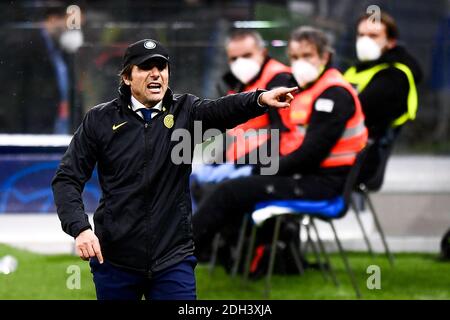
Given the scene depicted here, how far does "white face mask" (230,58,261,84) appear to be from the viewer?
810 centimetres

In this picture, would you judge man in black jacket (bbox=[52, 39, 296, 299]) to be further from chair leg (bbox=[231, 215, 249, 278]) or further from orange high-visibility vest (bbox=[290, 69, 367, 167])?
chair leg (bbox=[231, 215, 249, 278])

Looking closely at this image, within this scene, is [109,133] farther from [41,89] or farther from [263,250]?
[41,89]

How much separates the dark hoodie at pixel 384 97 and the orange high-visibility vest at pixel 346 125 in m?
0.55

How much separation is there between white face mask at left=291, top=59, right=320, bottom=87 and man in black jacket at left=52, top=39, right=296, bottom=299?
2823 mm

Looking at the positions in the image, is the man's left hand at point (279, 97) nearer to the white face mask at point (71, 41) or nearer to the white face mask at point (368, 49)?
the white face mask at point (368, 49)

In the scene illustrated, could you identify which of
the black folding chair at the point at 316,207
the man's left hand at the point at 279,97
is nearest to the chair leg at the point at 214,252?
the black folding chair at the point at 316,207

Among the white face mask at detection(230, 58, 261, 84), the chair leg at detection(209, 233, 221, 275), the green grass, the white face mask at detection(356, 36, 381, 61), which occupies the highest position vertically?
the white face mask at detection(356, 36, 381, 61)

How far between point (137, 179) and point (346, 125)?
289 centimetres

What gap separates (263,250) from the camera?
809 centimetres

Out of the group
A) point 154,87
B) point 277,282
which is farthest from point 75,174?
point 277,282

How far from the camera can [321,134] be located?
7.35m

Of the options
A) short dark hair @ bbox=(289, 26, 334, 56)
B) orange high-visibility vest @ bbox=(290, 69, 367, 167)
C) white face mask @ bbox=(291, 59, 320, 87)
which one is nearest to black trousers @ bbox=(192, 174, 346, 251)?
orange high-visibility vest @ bbox=(290, 69, 367, 167)
